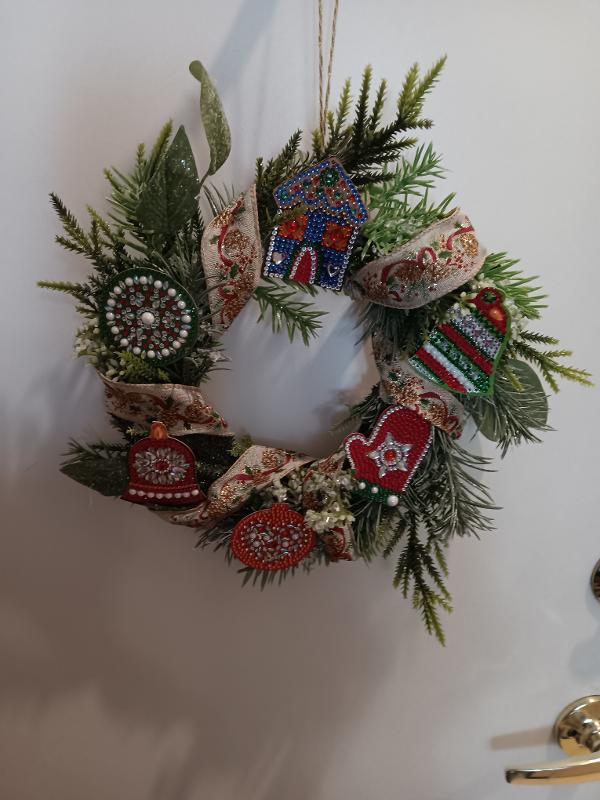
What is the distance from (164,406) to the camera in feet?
1.78

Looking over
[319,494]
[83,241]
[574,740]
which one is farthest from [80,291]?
[574,740]

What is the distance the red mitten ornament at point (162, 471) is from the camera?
544 mm

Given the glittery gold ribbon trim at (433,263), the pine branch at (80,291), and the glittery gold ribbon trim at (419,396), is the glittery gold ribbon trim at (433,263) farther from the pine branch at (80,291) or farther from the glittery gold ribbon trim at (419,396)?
the pine branch at (80,291)

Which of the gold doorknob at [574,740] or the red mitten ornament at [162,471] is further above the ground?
the red mitten ornament at [162,471]

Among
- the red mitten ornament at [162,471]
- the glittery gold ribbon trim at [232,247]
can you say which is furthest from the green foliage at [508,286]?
the red mitten ornament at [162,471]

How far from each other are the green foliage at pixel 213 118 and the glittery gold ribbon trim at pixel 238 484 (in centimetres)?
28

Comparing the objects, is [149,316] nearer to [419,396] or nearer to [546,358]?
[419,396]

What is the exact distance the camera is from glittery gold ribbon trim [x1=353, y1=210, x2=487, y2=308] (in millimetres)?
500

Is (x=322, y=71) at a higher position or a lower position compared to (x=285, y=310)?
higher

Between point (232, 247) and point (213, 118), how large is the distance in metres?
0.11

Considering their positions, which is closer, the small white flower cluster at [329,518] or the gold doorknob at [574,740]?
the small white flower cluster at [329,518]

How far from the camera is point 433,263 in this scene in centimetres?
50

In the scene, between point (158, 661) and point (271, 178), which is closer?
point (271, 178)

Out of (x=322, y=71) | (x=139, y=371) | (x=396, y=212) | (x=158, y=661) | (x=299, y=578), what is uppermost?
(x=322, y=71)
